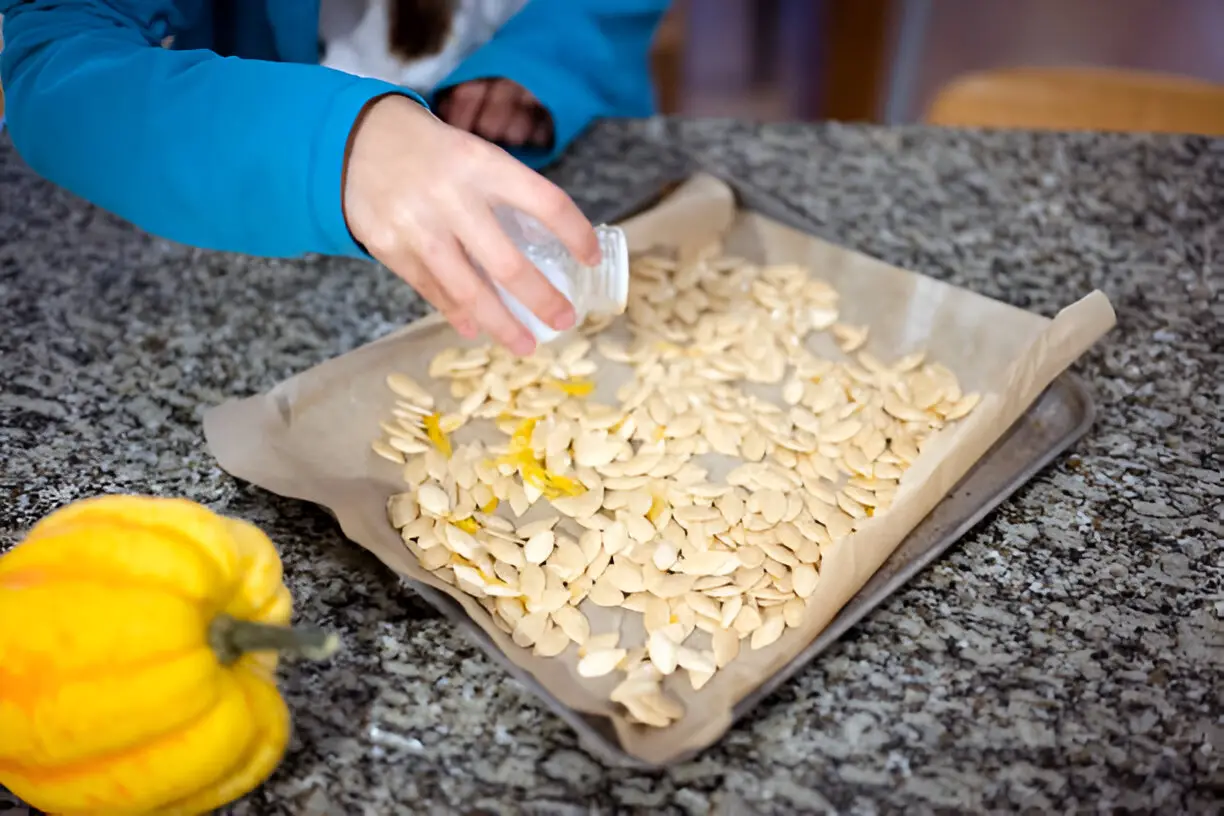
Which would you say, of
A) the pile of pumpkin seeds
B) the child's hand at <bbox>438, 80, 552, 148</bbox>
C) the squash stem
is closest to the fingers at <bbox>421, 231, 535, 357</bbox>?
the pile of pumpkin seeds

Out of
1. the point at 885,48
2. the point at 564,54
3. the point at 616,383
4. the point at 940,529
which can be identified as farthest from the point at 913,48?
the point at 940,529

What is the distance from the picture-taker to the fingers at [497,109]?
973 millimetres

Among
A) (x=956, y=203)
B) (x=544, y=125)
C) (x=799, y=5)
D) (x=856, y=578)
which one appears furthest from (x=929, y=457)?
(x=799, y=5)

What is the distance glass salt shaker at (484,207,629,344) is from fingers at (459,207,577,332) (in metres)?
0.05

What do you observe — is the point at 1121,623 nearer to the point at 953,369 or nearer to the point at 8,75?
the point at 953,369

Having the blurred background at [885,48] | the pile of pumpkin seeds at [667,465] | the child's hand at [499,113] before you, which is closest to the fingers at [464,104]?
the child's hand at [499,113]

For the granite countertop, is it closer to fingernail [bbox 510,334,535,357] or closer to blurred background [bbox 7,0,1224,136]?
fingernail [bbox 510,334,535,357]

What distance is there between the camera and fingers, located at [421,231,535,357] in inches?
22.7

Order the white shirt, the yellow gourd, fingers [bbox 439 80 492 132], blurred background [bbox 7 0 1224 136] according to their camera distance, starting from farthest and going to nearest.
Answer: blurred background [bbox 7 0 1224 136]
fingers [bbox 439 80 492 132]
the white shirt
the yellow gourd

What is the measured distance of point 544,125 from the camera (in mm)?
1001

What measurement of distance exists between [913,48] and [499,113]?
1.71 m

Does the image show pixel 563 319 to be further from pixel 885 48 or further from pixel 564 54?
pixel 885 48

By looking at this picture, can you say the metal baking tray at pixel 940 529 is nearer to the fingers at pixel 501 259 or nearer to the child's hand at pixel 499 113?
the fingers at pixel 501 259

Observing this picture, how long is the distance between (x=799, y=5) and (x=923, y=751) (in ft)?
6.89
